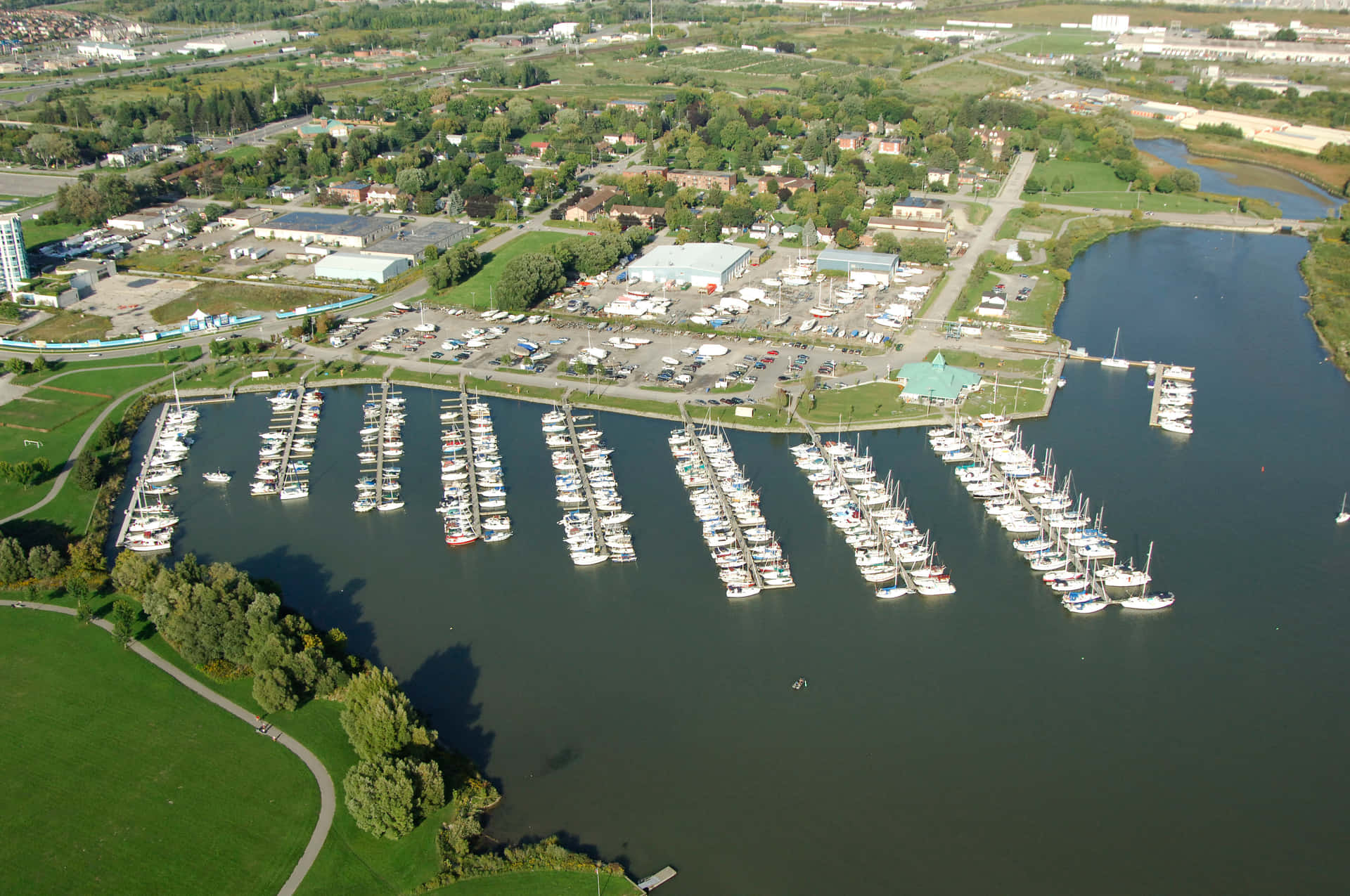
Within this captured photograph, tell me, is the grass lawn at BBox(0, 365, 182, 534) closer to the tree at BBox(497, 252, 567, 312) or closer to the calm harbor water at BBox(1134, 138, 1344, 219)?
the tree at BBox(497, 252, 567, 312)

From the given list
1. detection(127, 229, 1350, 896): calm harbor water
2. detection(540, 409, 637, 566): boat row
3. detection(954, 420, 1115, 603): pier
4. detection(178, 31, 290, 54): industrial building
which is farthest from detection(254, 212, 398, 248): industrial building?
detection(178, 31, 290, 54): industrial building

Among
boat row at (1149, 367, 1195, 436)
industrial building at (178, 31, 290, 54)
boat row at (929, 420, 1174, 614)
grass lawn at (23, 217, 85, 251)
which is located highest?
industrial building at (178, 31, 290, 54)

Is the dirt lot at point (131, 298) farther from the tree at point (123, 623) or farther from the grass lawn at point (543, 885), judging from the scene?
the grass lawn at point (543, 885)

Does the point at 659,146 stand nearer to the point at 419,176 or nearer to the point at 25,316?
the point at 419,176

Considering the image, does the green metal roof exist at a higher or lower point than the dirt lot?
lower

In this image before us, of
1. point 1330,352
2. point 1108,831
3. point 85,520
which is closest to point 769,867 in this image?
point 1108,831

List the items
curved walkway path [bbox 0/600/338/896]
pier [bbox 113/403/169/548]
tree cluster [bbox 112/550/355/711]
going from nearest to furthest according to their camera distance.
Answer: curved walkway path [bbox 0/600/338/896]
tree cluster [bbox 112/550/355/711]
pier [bbox 113/403/169/548]

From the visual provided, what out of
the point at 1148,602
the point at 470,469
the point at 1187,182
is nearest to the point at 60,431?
the point at 470,469
